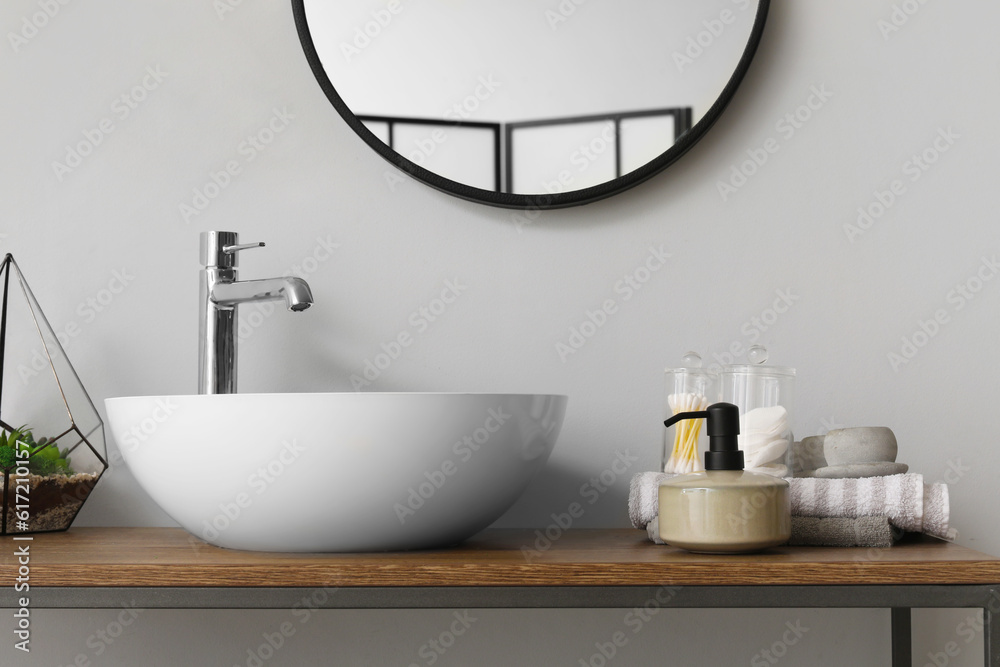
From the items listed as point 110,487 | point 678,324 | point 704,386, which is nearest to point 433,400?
point 704,386

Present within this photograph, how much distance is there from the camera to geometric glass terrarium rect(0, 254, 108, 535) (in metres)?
0.90

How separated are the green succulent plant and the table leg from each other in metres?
1.00

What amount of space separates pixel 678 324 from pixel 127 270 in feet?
2.42

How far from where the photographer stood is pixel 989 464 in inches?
40.6
